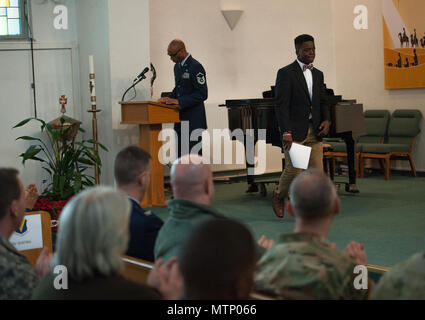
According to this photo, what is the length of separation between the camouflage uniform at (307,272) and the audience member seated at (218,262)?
45 cm

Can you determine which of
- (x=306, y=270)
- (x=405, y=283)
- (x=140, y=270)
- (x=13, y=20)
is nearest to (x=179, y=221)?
(x=140, y=270)

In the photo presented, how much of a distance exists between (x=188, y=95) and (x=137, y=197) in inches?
150

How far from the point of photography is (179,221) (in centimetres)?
231

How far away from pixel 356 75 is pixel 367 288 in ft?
27.7

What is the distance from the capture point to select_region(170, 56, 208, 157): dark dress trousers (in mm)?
6656

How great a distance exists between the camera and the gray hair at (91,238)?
1.56m

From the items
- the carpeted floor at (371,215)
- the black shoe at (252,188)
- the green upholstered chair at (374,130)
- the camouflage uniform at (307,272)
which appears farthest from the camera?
the green upholstered chair at (374,130)

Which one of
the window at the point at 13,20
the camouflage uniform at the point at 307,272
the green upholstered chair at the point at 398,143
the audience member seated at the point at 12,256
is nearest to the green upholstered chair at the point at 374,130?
the green upholstered chair at the point at 398,143

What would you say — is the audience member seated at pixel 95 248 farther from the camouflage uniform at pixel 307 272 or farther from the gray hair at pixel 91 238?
the camouflage uniform at pixel 307 272

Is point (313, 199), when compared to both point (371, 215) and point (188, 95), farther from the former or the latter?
point (188, 95)

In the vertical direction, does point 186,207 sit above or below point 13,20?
below

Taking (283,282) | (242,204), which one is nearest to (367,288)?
(283,282)

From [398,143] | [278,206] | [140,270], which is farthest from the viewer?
[398,143]

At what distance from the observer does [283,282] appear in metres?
1.84
